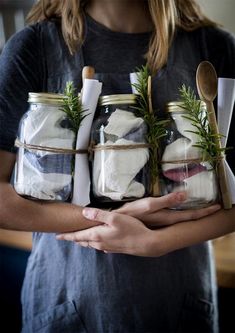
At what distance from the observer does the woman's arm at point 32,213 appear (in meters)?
0.47

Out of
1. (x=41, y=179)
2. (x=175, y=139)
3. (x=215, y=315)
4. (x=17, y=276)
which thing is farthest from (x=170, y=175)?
(x=17, y=276)

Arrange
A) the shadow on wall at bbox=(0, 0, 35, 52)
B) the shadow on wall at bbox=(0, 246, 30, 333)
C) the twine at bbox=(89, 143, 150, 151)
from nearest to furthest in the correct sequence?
1. the twine at bbox=(89, 143, 150, 151)
2. the shadow on wall at bbox=(0, 0, 35, 52)
3. the shadow on wall at bbox=(0, 246, 30, 333)

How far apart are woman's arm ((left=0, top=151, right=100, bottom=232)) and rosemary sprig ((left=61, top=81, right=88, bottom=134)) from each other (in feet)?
0.38

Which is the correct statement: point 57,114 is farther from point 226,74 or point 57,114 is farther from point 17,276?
point 17,276

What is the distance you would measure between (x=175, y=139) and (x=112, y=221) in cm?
14

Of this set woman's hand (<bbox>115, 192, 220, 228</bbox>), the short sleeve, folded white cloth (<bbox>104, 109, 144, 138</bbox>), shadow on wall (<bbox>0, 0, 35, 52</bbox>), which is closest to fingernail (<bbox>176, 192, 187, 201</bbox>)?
woman's hand (<bbox>115, 192, 220, 228</bbox>)

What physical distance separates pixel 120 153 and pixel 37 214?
0.51ft

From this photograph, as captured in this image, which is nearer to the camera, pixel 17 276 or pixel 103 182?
pixel 103 182

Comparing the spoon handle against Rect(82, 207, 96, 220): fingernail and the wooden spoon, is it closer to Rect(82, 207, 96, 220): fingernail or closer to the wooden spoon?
the wooden spoon

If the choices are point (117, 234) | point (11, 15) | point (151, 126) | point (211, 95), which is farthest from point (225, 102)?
point (11, 15)

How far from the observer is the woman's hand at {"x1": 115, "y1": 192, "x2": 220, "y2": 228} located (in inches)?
17.1

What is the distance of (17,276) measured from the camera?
3.22 feet

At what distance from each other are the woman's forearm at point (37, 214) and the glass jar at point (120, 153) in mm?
54

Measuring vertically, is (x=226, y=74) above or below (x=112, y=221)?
above
